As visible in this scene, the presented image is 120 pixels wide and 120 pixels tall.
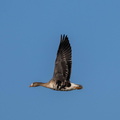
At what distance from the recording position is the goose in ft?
94.9

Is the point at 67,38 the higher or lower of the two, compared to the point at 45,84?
higher

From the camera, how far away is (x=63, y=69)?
2912 centimetres

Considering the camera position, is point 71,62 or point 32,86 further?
point 32,86

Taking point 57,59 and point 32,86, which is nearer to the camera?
point 57,59

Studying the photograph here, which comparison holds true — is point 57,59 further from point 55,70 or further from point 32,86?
point 32,86

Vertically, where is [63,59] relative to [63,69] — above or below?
above

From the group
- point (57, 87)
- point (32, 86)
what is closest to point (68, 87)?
point (57, 87)

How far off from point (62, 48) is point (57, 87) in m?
2.22

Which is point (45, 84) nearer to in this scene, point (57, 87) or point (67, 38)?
point (57, 87)

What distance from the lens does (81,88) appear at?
2948 centimetres

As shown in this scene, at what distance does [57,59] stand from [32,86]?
3.13 meters

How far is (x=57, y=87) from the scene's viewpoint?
29.7 m

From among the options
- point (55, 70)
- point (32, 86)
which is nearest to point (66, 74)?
point (55, 70)

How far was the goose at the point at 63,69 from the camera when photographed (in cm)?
2892
